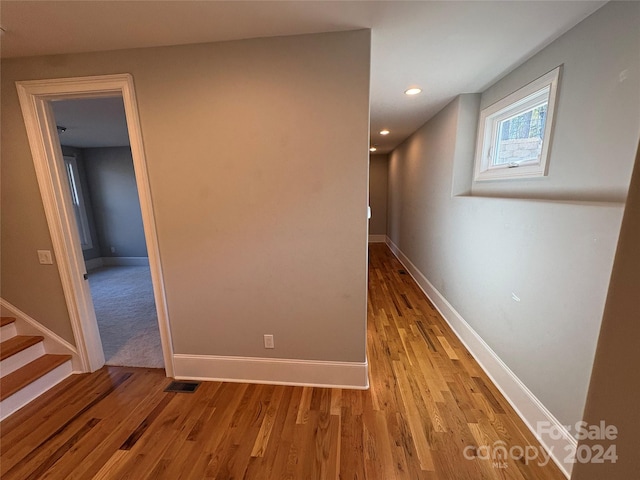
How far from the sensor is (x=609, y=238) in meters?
1.12

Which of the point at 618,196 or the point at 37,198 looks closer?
the point at 618,196

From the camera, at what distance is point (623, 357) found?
0.54m

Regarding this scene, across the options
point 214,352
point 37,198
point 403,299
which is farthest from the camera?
point 403,299

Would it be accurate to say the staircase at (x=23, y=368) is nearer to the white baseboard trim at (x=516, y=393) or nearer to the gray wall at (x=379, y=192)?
the white baseboard trim at (x=516, y=393)

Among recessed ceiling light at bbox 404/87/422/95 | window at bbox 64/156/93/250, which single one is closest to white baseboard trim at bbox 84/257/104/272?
window at bbox 64/156/93/250

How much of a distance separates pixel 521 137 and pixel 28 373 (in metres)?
4.23

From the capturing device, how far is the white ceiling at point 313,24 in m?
1.25

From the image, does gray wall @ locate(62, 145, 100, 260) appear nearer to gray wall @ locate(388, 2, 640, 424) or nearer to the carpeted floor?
the carpeted floor

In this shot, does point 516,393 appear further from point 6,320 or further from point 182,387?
point 6,320

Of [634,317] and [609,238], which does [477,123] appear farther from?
[634,317]

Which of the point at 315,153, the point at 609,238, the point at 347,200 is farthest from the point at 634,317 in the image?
the point at 315,153

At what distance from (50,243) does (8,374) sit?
1043 mm

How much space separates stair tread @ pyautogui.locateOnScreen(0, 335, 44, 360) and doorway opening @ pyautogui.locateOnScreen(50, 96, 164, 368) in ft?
1.83

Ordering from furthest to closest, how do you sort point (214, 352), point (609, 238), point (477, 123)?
point (477, 123)
point (214, 352)
point (609, 238)
